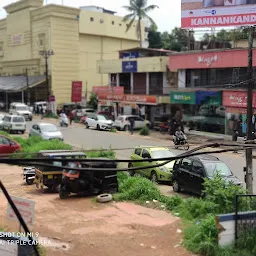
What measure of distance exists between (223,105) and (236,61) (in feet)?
11.1

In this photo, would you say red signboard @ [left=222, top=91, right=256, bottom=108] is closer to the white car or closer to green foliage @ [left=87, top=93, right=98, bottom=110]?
the white car

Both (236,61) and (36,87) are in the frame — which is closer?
(236,61)

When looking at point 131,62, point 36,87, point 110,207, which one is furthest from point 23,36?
point 110,207

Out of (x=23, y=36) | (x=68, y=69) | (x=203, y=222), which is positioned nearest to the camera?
(x=203, y=222)

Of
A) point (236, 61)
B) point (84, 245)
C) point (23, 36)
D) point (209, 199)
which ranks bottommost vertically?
point (84, 245)

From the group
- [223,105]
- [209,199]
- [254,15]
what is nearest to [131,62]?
[223,105]

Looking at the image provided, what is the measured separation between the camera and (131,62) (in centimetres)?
4597

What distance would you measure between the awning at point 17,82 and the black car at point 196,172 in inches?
1785

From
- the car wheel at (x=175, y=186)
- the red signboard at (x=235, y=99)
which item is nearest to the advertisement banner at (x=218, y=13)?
the car wheel at (x=175, y=186)

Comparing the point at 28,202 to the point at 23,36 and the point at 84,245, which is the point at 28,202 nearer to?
the point at 84,245

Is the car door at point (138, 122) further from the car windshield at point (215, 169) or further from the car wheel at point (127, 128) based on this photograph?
the car windshield at point (215, 169)

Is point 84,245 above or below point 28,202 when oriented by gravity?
below

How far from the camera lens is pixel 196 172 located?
16.2 meters

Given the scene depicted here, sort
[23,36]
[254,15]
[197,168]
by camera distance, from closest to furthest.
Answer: [197,168] → [254,15] → [23,36]
